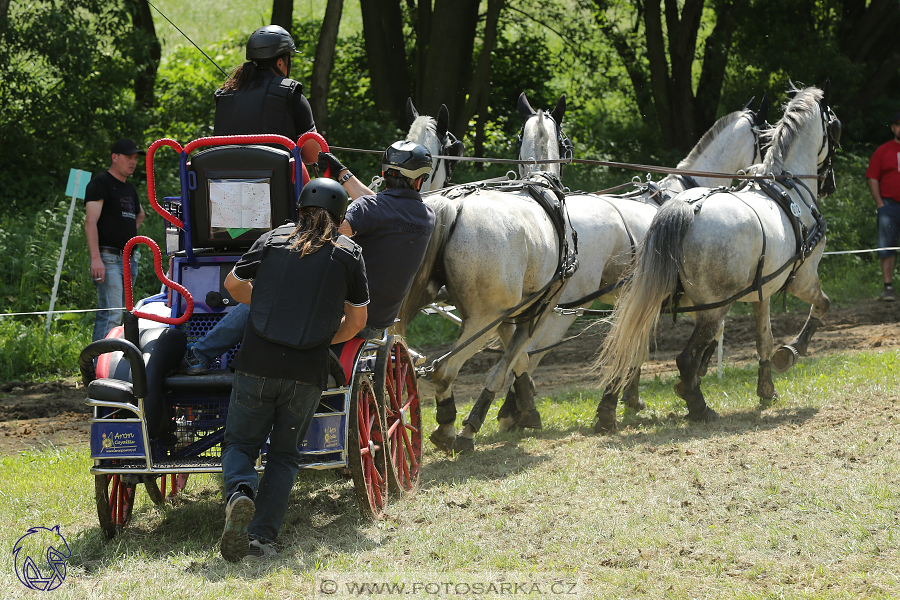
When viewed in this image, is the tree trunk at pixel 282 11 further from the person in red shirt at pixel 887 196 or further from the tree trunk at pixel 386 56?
the person in red shirt at pixel 887 196

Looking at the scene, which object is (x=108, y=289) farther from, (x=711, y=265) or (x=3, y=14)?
(x=3, y=14)

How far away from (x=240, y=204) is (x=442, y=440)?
2.26 meters

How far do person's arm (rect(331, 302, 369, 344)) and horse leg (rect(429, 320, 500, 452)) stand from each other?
1648 millimetres

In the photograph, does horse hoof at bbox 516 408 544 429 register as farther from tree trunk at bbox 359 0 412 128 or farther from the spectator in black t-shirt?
tree trunk at bbox 359 0 412 128

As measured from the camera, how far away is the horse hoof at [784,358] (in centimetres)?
746

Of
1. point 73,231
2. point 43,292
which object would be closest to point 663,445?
point 43,292

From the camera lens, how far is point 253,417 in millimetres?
3920

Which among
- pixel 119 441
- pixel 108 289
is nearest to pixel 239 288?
pixel 119 441

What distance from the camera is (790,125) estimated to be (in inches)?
299

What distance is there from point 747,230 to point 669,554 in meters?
3.40

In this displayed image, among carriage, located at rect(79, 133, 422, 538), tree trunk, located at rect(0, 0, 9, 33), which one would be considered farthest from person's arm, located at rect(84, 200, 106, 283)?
tree trunk, located at rect(0, 0, 9, 33)

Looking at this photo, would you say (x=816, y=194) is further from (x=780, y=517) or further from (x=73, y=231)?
(x=73, y=231)

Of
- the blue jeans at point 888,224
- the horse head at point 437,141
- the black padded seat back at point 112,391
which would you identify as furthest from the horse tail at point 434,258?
the blue jeans at point 888,224

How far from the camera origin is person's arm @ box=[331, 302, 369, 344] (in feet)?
13.4
